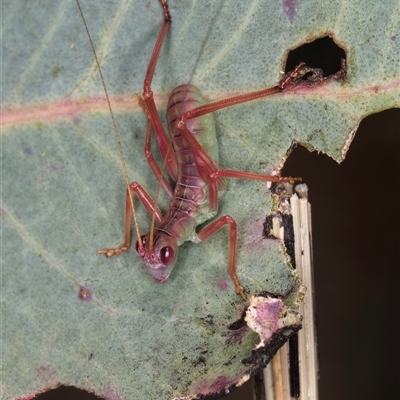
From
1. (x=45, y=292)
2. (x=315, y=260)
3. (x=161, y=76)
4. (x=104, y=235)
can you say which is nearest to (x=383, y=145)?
(x=315, y=260)

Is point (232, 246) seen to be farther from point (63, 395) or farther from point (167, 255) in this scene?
point (63, 395)

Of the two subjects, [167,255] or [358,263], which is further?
[358,263]

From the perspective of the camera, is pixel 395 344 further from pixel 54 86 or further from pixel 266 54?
pixel 54 86

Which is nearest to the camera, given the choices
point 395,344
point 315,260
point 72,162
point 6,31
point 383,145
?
point 6,31

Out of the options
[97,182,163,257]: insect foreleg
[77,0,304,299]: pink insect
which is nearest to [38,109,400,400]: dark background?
[77,0,304,299]: pink insect

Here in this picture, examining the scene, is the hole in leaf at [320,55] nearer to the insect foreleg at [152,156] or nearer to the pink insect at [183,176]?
the pink insect at [183,176]

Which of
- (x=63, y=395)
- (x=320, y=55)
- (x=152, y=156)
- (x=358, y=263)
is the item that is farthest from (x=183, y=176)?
(x=63, y=395)

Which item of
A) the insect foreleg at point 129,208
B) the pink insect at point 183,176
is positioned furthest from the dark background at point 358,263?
the insect foreleg at point 129,208
